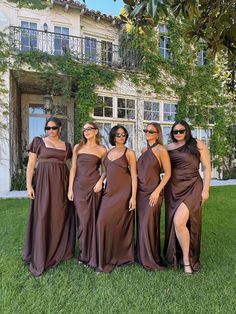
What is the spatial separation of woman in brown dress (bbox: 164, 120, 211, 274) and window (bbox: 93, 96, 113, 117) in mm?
8525

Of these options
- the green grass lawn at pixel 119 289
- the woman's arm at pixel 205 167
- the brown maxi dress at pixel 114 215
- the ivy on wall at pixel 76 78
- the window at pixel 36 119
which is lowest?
the green grass lawn at pixel 119 289

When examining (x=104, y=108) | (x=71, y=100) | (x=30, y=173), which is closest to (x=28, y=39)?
(x=71, y=100)

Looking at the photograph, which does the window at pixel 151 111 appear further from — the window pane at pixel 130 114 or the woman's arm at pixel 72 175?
the woman's arm at pixel 72 175

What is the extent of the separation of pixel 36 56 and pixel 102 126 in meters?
3.57

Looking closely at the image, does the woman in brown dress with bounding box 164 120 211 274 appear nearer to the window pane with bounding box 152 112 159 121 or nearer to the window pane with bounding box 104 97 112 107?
the window pane with bounding box 104 97 112 107

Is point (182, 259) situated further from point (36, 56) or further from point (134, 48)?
point (134, 48)

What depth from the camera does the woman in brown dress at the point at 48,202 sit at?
395 cm

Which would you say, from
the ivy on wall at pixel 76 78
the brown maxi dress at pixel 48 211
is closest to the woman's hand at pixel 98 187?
the brown maxi dress at pixel 48 211

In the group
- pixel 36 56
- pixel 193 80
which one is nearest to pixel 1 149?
pixel 36 56

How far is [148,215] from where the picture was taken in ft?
12.9

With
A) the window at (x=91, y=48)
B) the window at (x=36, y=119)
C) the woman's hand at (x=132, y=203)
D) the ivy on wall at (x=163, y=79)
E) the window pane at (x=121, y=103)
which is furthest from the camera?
the window at (x=36, y=119)

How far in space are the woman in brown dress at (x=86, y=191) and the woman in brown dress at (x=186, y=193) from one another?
0.95 metres

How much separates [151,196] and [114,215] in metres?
0.52

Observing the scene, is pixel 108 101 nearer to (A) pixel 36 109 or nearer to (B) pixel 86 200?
(A) pixel 36 109
